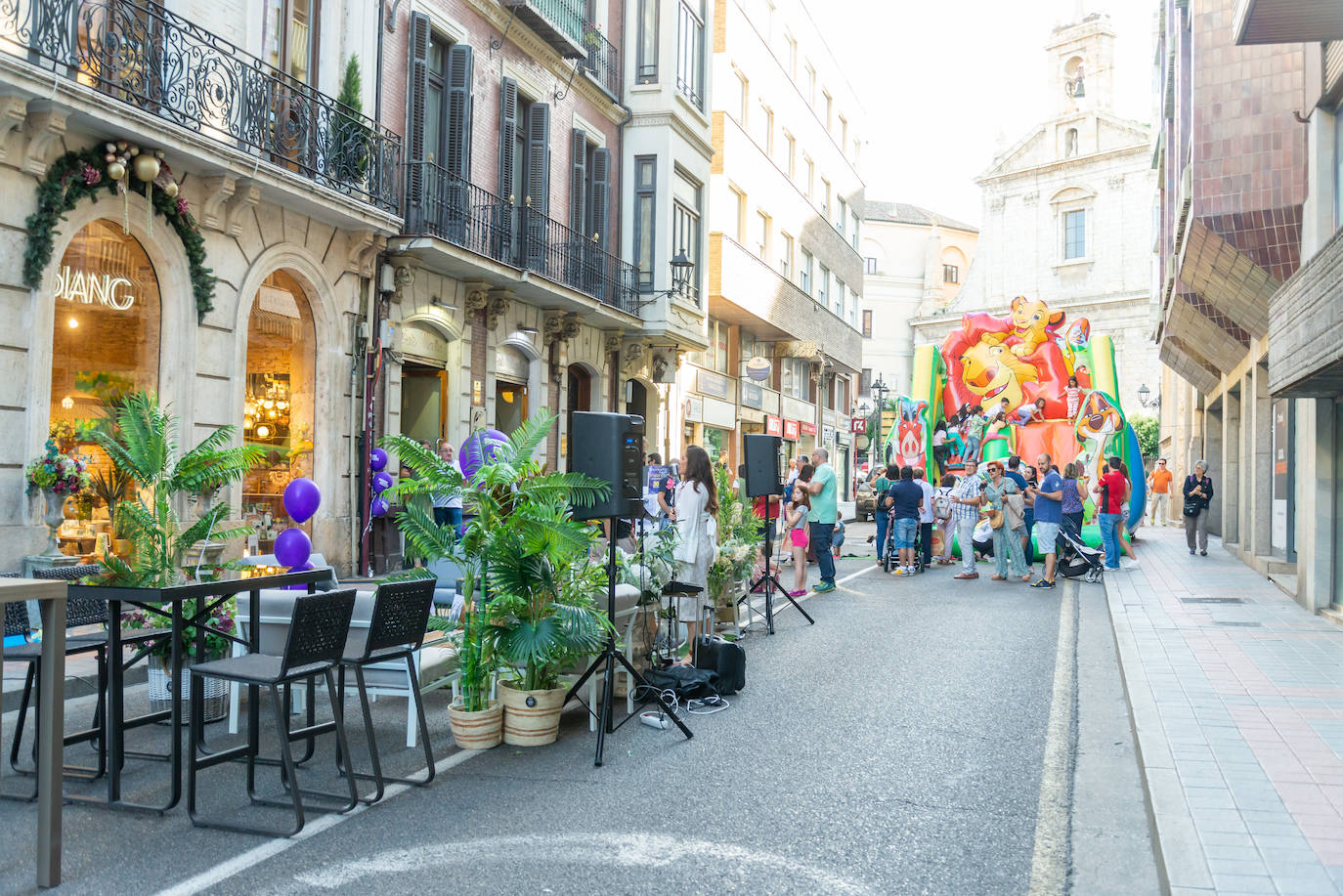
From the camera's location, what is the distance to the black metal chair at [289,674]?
500cm

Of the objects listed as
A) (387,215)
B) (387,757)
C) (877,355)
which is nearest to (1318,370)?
(387,757)

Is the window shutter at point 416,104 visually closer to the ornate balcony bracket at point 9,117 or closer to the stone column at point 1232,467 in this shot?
the ornate balcony bracket at point 9,117

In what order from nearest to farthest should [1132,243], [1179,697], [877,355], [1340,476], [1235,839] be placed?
[1235,839], [1179,697], [1340,476], [1132,243], [877,355]

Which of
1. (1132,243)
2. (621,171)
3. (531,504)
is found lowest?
(531,504)

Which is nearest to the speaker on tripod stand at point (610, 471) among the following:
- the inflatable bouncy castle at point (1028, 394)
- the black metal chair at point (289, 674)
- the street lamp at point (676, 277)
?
the black metal chair at point (289, 674)

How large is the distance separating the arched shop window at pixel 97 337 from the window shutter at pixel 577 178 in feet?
33.1

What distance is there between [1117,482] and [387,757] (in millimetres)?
13879

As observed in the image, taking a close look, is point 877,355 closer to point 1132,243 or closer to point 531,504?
point 1132,243

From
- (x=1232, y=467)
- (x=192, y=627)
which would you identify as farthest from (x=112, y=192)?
(x=1232, y=467)

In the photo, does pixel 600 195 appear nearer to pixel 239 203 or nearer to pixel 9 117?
pixel 239 203

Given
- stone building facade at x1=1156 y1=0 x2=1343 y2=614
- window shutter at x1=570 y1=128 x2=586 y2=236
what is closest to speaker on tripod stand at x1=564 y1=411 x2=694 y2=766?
stone building facade at x1=1156 y1=0 x2=1343 y2=614

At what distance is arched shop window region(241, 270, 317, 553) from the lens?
13.7m

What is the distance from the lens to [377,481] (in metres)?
14.5

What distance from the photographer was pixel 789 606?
1342cm
